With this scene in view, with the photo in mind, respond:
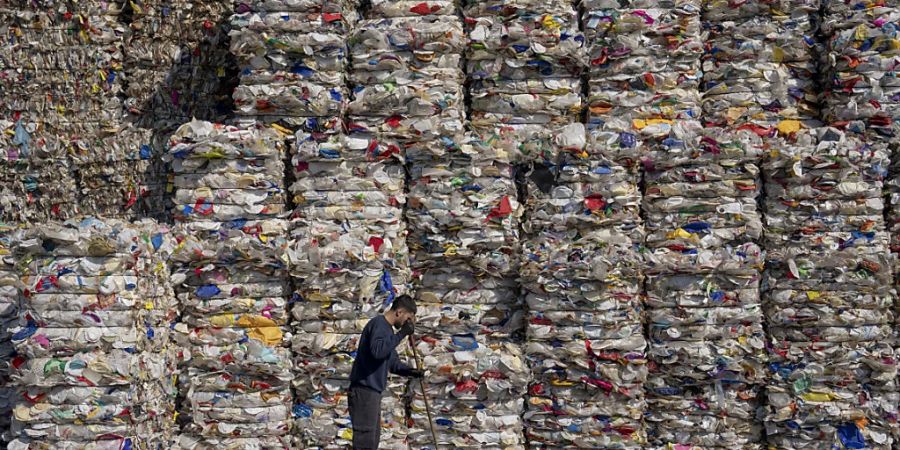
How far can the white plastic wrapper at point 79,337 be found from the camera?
4.62 m

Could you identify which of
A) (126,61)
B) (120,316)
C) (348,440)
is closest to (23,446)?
(120,316)

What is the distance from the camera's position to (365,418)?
448cm

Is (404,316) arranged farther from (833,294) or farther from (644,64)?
(833,294)

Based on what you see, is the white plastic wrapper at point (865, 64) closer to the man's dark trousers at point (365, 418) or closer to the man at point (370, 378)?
the man at point (370, 378)

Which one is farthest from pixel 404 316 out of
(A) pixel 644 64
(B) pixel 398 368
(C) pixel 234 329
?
(A) pixel 644 64

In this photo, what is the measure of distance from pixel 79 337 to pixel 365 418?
5.61ft

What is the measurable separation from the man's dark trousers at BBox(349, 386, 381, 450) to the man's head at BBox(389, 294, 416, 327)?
0.42m

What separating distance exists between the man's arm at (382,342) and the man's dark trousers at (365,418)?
0.26 meters

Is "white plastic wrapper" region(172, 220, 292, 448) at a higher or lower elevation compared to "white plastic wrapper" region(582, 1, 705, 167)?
lower

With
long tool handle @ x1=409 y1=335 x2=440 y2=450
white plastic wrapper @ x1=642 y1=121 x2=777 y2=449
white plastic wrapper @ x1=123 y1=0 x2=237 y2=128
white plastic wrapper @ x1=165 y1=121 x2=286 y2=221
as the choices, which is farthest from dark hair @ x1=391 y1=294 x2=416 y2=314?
white plastic wrapper @ x1=123 y1=0 x2=237 y2=128

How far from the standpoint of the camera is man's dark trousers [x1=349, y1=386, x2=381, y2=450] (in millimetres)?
4484

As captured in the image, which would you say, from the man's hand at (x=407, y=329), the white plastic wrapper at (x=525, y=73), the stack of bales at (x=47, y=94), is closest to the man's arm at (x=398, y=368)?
the man's hand at (x=407, y=329)

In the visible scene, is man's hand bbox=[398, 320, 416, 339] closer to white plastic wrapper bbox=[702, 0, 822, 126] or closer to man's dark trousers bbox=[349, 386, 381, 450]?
man's dark trousers bbox=[349, 386, 381, 450]

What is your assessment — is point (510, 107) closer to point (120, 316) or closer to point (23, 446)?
point (120, 316)
